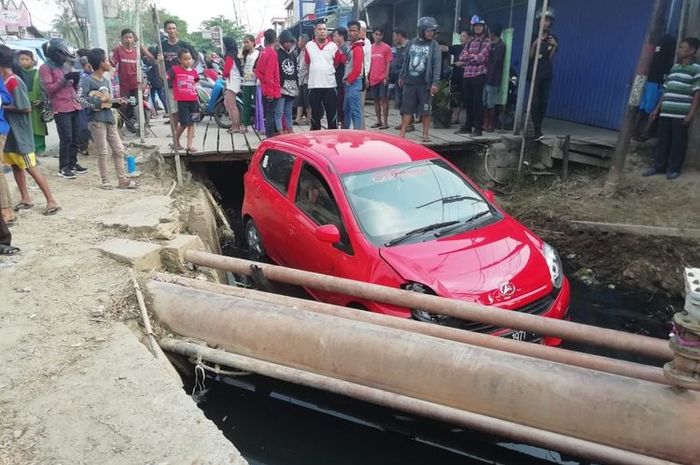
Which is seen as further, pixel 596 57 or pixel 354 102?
pixel 596 57

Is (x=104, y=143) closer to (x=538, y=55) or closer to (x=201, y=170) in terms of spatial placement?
(x=201, y=170)

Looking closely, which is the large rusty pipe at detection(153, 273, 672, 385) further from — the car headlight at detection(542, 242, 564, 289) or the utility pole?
the utility pole

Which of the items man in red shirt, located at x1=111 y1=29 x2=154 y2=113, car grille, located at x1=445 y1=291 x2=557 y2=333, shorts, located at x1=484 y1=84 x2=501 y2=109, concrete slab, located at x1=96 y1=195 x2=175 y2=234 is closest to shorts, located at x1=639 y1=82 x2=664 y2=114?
shorts, located at x1=484 y1=84 x2=501 y2=109

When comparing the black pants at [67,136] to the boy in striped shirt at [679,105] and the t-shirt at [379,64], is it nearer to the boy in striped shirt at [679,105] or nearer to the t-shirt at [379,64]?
the t-shirt at [379,64]

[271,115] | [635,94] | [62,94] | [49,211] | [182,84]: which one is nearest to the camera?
[49,211]

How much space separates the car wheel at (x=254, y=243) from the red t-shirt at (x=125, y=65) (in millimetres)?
4948

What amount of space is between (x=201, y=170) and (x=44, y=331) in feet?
20.0

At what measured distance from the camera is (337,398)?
419 cm

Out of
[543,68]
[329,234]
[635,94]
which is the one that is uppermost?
[543,68]

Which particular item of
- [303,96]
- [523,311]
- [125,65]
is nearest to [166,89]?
[125,65]

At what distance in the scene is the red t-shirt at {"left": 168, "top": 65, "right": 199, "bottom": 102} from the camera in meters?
8.38

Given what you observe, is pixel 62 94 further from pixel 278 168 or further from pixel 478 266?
pixel 478 266

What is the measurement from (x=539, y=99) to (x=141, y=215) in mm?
6549

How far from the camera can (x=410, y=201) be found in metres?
4.70
